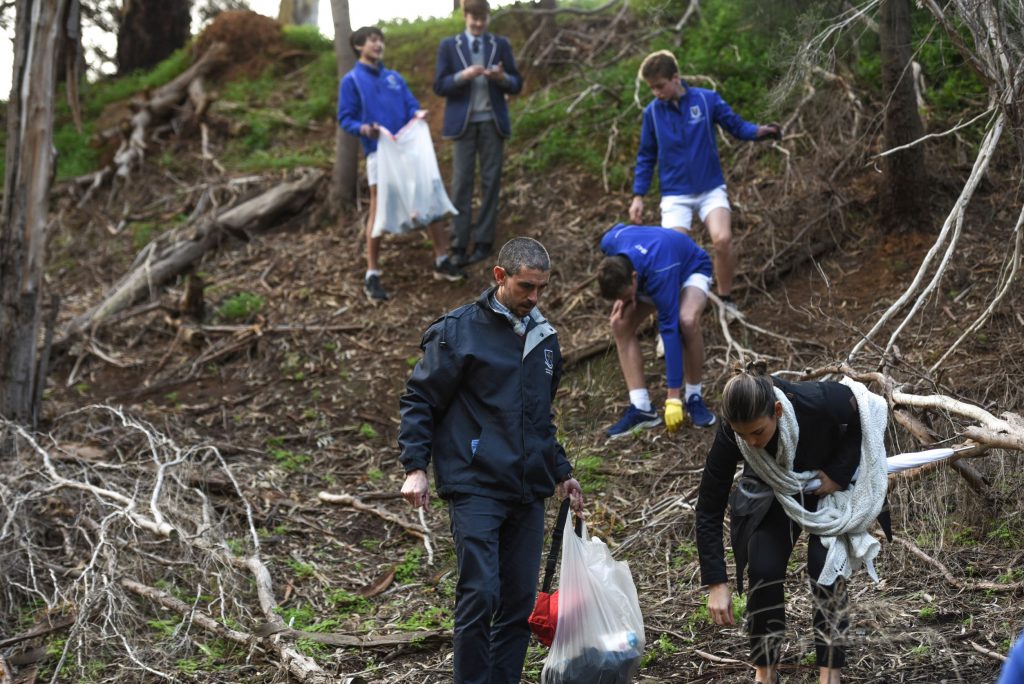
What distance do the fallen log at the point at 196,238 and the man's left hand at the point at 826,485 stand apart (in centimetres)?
831

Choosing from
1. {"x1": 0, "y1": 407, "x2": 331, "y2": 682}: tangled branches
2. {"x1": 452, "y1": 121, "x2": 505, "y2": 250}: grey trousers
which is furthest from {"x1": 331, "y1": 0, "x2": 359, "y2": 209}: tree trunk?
{"x1": 0, "y1": 407, "x2": 331, "y2": 682}: tangled branches

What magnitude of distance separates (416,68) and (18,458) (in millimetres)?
7930

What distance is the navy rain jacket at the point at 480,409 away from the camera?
401 cm

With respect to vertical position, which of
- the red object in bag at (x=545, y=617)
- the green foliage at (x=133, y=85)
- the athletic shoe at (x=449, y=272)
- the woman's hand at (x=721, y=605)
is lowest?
the red object in bag at (x=545, y=617)

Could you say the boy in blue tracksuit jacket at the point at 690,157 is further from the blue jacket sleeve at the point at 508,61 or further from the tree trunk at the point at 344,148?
the tree trunk at the point at 344,148

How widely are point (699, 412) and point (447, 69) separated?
160 inches

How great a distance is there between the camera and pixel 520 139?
11.4 m

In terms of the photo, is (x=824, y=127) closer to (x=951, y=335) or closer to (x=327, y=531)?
(x=951, y=335)

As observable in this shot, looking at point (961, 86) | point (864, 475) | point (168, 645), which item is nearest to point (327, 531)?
point (168, 645)

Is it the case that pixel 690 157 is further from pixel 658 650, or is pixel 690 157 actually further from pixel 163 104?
pixel 163 104

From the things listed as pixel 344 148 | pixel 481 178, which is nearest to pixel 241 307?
pixel 344 148

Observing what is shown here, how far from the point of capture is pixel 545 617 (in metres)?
4.15

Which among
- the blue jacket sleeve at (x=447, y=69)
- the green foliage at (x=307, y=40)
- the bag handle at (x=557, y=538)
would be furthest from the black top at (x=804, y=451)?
the green foliage at (x=307, y=40)

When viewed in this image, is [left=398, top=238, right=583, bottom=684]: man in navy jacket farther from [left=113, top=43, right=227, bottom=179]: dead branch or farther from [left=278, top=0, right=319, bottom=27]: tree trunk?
[left=278, top=0, right=319, bottom=27]: tree trunk
